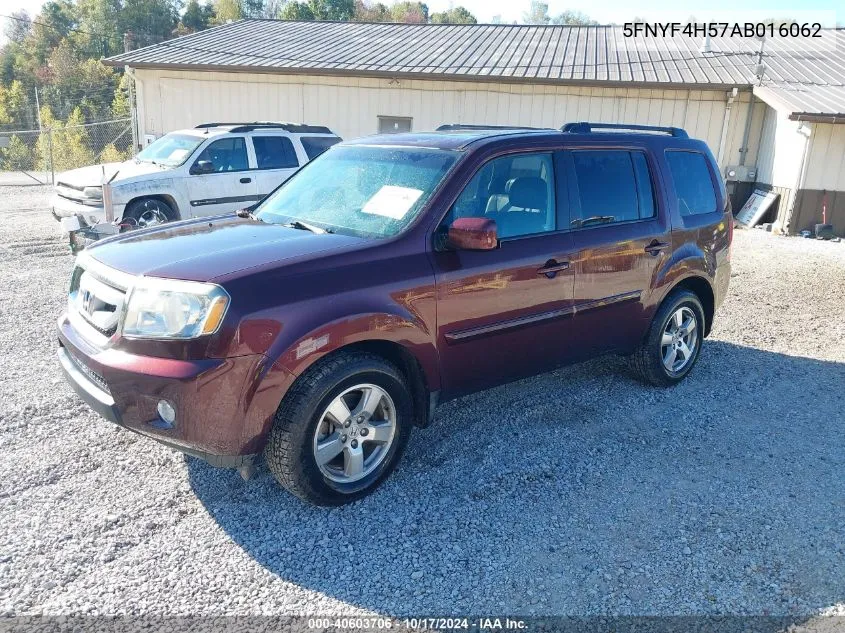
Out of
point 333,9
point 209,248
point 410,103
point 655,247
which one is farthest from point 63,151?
point 333,9

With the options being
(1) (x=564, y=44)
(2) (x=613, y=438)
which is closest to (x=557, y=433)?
(2) (x=613, y=438)

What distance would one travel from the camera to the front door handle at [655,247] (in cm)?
479

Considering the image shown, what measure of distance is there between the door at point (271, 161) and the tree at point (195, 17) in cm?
4947

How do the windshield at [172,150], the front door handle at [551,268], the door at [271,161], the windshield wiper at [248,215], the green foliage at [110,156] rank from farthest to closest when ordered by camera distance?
the green foliage at [110,156], the door at [271,161], the windshield at [172,150], the windshield wiper at [248,215], the front door handle at [551,268]

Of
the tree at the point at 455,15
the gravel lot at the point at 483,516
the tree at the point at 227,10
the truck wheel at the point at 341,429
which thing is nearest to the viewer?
the gravel lot at the point at 483,516

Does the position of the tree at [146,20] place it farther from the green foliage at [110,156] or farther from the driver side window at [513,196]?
the driver side window at [513,196]

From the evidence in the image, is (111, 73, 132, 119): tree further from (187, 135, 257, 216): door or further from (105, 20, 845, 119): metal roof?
(187, 135, 257, 216): door

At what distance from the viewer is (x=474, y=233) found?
3436 mm

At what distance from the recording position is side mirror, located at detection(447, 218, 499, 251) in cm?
344

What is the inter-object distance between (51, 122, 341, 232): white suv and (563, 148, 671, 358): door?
6462 mm

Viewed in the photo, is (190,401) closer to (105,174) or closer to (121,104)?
(105,174)

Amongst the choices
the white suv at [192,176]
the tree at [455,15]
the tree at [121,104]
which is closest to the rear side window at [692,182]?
the white suv at [192,176]

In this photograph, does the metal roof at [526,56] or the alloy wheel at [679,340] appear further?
the metal roof at [526,56]

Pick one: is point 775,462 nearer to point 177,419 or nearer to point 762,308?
point 177,419
